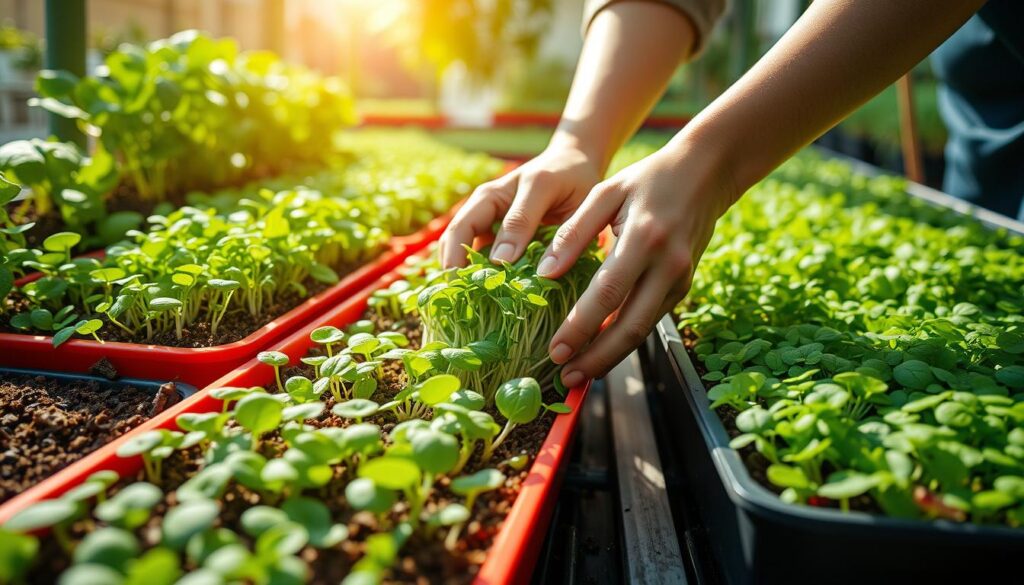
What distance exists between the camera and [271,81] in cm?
226

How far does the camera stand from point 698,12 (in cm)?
137

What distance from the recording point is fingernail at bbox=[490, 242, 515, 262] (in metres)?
0.96

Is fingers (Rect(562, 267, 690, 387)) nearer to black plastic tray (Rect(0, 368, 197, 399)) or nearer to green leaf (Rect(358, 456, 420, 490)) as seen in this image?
green leaf (Rect(358, 456, 420, 490))

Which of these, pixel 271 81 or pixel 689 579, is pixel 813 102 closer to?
pixel 689 579

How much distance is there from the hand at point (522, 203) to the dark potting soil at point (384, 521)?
0.30 m

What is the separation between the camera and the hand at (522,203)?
0.99 metres

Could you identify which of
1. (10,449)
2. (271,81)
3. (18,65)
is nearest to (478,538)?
(10,449)

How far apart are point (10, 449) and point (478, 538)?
52 centimetres

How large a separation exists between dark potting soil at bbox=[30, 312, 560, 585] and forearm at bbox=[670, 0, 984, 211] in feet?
1.37

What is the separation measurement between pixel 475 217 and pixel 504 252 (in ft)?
0.47

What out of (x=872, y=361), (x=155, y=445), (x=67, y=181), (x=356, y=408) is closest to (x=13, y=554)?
(x=155, y=445)

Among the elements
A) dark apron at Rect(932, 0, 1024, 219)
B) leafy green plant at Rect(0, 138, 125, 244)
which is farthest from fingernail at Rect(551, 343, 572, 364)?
dark apron at Rect(932, 0, 1024, 219)

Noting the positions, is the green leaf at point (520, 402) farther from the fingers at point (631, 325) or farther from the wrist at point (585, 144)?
the wrist at point (585, 144)

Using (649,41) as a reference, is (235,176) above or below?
below
